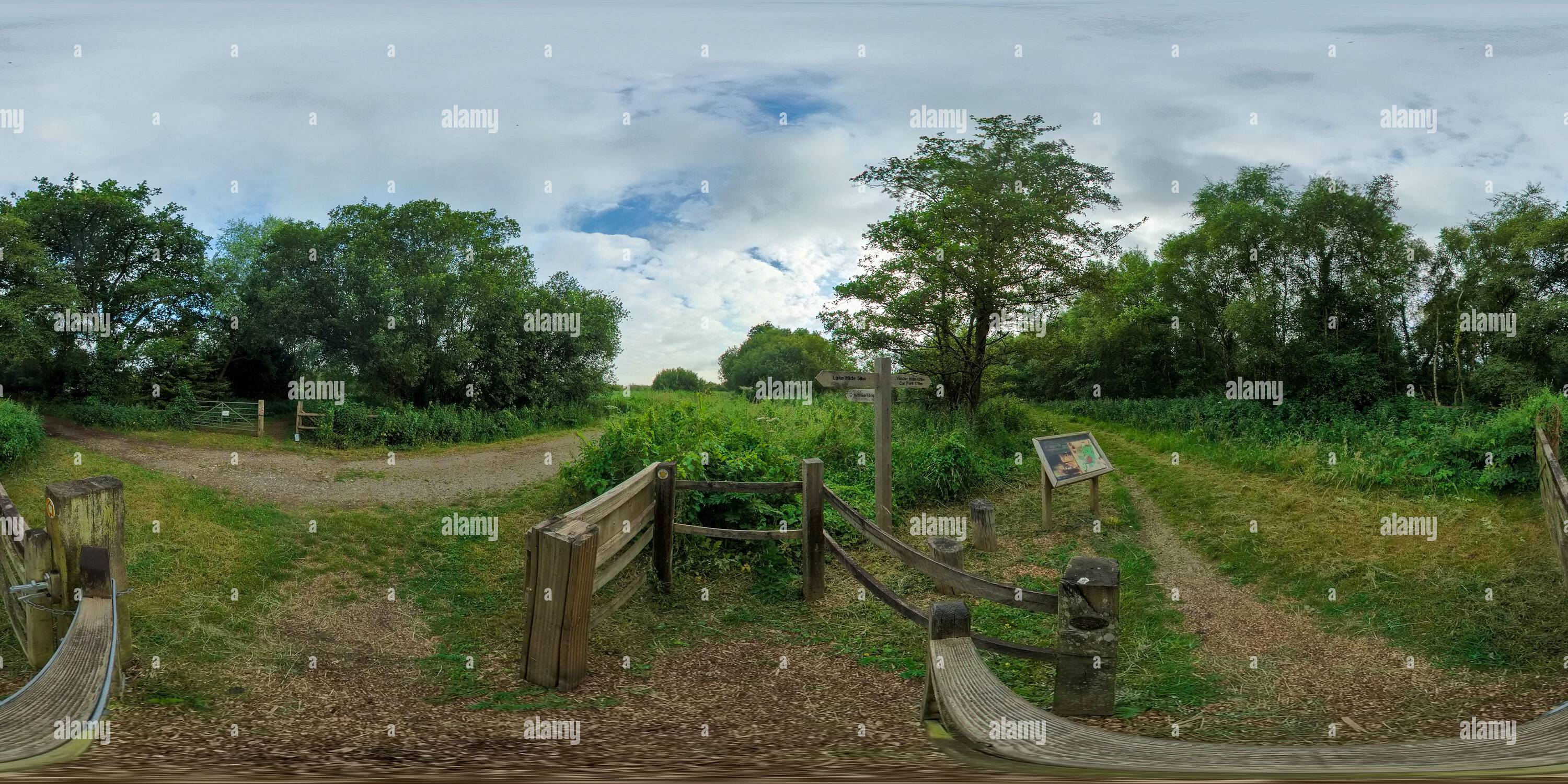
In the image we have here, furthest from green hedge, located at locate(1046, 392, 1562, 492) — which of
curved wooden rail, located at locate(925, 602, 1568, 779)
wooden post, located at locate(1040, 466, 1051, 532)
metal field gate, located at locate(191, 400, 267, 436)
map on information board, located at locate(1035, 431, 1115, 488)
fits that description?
metal field gate, located at locate(191, 400, 267, 436)

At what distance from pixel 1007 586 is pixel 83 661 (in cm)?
453

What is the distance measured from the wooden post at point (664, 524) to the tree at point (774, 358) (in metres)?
30.6

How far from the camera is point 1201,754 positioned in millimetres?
2328

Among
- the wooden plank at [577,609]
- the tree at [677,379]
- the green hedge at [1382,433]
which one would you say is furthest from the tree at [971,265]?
the tree at [677,379]

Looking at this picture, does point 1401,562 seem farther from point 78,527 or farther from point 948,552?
point 78,527

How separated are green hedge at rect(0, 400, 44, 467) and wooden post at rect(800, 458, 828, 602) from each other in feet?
47.1

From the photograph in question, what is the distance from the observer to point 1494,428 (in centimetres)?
1106

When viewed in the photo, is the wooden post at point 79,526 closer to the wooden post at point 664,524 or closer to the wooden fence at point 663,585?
the wooden fence at point 663,585

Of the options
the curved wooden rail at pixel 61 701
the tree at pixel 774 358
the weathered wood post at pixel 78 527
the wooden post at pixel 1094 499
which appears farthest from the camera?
the tree at pixel 774 358

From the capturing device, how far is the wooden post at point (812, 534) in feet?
24.7

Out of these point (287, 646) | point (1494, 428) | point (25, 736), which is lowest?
point (287, 646)

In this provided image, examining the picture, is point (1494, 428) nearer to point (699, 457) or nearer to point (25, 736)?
point (699, 457)

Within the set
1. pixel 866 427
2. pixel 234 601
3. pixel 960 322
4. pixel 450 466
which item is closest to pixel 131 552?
pixel 234 601

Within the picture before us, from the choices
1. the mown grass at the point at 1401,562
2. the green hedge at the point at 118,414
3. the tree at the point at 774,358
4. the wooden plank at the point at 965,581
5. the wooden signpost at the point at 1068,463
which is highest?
the tree at the point at 774,358
